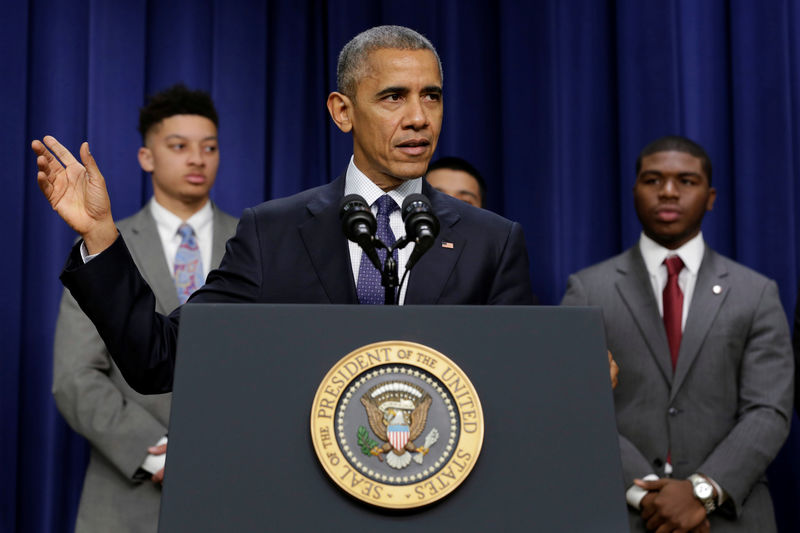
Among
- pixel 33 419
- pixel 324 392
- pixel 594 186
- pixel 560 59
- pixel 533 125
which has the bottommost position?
pixel 33 419

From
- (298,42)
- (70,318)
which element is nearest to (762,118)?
(298,42)

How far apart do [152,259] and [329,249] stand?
1.62 meters

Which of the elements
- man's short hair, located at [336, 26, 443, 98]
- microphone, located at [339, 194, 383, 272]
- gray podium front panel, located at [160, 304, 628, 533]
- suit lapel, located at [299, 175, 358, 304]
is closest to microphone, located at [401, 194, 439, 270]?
microphone, located at [339, 194, 383, 272]

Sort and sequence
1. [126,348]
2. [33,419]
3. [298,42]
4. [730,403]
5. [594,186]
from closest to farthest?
[126,348] < [730,403] < [33,419] < [594,186] < [298,42]

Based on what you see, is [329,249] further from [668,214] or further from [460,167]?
[460,167]

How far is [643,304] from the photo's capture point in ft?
10.3

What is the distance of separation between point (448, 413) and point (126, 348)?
22.6 inches

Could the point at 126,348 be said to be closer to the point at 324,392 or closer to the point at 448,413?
the point at 324,392

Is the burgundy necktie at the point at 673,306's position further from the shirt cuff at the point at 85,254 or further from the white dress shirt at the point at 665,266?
the shirt cuff at the point at 85,254

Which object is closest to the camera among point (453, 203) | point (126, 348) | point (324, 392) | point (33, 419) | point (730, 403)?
point (324, 392)

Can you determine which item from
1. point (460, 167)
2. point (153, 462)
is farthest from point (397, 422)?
point (460, 167)

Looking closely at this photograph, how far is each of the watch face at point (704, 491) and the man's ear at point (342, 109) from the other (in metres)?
1.57

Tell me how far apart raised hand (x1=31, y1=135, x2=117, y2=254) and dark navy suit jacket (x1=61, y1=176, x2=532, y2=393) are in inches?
1.1

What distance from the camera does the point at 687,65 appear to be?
3.96 meters
